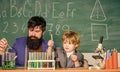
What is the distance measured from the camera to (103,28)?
307 centimetres

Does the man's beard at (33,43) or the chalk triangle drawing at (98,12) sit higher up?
the chalk triangle drawing at (98,12)

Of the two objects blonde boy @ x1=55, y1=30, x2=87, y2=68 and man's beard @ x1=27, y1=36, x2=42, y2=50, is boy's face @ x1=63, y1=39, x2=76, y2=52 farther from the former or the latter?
man's beard @ x1=27, y1=36, x2=42, y2=50

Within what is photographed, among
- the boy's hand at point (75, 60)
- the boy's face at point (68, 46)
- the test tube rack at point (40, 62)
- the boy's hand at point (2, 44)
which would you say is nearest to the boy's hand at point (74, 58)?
the boy's hand at point (75, 60)

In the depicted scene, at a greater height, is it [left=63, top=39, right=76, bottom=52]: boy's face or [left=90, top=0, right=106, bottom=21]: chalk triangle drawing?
[left=90, top=0, right=106, bottom=21]: chalk triangle drawing

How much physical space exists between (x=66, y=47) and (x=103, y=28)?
2.19ft

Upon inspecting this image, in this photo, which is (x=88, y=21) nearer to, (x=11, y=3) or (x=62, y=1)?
(x=62, y=1)

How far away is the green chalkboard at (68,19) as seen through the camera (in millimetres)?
3062

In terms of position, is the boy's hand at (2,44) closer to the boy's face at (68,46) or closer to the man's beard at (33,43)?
the man's beard at (33,43)

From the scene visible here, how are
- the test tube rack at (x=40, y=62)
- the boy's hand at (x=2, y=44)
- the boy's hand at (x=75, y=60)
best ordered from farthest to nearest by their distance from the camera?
the boy's hand at (x=75, y=60) < the boy's hand at (x=2, y=44) < the test tube rack at (x=40, y=62)

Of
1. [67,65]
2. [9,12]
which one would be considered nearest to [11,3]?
[9,12]

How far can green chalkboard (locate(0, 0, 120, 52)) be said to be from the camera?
3062 mm

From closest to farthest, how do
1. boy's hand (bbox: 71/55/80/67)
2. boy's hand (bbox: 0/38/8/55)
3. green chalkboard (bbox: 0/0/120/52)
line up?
boy's hand (bbox: 0/38/8/55), boy's hand (bbox: 71/55/80/67), green chalkboard (bbox: 0/0/120/52)

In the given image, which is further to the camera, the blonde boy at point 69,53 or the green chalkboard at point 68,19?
the green chalkboard at point 68,19

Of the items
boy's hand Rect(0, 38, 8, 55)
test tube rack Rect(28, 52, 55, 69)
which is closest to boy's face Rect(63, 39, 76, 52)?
test tube rack Rect(28, 52, 55, 69)
